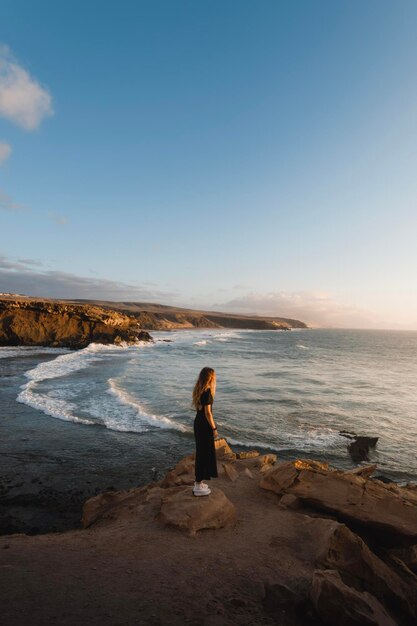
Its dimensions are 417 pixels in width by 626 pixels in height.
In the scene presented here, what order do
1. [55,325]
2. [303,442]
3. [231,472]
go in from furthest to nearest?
[55,325] < [303,442] < [231,472]

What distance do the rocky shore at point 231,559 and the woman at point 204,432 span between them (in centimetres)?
41

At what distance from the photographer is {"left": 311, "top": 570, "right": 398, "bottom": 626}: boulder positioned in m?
3.67

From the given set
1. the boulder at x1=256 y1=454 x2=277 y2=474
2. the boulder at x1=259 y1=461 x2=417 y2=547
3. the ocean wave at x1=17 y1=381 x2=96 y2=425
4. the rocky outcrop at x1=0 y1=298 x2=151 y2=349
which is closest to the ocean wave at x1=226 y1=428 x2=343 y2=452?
the boulder at x1=256 y1=454 x2=277 y2=474

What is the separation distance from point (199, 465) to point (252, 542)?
5.35ft

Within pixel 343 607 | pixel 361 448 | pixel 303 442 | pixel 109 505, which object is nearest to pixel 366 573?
pixel 343 607

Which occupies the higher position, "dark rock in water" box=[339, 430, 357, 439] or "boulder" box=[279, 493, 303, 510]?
"boulder" box=[279, 493, 303, 510]

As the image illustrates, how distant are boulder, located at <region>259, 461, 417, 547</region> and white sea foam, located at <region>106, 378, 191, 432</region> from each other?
25.1 ft

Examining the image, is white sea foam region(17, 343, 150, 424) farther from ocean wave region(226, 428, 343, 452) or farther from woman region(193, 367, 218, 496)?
woman region(193, 367, 218, 496)

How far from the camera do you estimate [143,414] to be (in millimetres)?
Result: 16703

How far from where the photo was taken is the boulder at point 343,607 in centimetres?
367

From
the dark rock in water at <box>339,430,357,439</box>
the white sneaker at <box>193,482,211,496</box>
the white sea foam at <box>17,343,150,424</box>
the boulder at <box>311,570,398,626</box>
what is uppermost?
the boulder at <box>311,570,398,626</box>

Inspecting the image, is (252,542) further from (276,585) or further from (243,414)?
(243,414)

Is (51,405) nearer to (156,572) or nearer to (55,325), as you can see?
(156,572)

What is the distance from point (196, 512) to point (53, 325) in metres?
51.6
